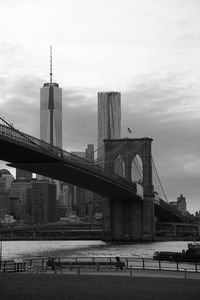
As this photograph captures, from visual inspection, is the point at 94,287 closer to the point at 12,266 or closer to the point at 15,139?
the point at 12,266

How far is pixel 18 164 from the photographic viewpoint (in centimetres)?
7862

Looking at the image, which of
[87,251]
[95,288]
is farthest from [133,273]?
[87,251]

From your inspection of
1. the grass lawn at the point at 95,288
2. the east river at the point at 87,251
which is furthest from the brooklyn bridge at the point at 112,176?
the grass lawn at the point at 95,288

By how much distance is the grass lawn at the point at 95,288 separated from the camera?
20484mm

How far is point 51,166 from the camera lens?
81562 mm

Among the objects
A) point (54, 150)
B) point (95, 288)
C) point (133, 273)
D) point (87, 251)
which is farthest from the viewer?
point (87, 251)

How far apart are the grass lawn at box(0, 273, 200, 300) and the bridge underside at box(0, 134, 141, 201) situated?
3504cm

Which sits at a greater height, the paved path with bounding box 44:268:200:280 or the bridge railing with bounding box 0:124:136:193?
the bridge railing with bounding box 0:124:136:193

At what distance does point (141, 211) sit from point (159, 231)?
99.7 ft

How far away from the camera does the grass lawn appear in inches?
806

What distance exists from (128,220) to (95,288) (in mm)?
106349

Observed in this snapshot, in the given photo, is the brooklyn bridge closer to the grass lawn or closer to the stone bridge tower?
the stone bridge tower

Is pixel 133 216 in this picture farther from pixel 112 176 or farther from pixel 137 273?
pixel 137 273

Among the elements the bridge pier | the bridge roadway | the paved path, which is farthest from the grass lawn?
the bridge pier
